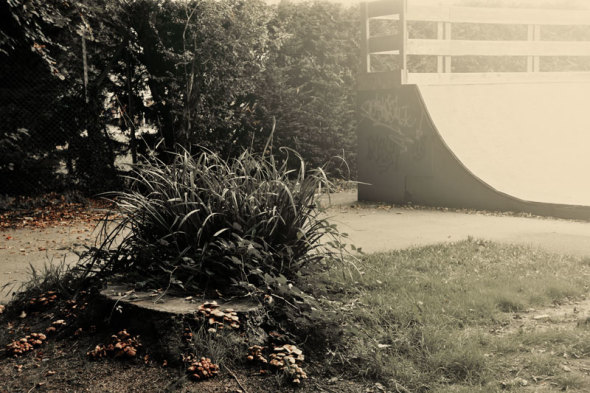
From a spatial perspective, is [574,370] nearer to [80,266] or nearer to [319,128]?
[80,266]

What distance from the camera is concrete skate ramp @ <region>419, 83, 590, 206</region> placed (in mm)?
10211

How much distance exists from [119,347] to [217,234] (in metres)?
0.81

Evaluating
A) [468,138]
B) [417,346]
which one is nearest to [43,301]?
[417,346]

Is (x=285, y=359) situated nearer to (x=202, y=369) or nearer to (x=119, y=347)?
(x=202, y=369)

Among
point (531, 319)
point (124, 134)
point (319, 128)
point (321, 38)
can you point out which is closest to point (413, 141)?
point (319, 128)

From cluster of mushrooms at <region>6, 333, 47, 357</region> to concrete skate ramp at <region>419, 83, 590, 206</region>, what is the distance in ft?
23.7

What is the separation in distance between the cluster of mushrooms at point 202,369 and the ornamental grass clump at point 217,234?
538 mm

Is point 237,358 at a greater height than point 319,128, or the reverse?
point 319,128

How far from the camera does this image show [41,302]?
4148 mm

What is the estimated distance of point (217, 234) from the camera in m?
3.66

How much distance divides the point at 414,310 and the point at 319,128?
29.1ft

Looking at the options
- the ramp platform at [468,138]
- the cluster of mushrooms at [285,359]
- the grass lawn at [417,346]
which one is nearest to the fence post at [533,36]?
the ramp platform at [468,138]

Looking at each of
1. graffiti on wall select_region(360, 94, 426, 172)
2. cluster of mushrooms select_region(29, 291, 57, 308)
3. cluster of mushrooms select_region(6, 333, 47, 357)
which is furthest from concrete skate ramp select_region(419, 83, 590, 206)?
cluster of mushrooms select_region(6, 333, 47, 357)

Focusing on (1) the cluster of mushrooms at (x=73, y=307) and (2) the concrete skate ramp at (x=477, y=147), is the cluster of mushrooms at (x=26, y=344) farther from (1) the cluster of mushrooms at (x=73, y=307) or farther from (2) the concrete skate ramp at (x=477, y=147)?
(2) the concrete skate ramp at (x=477, y=147)
